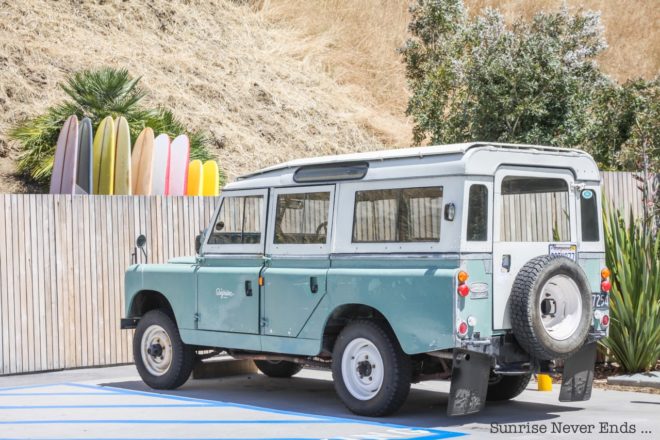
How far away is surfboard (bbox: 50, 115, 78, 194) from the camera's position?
1775 cm

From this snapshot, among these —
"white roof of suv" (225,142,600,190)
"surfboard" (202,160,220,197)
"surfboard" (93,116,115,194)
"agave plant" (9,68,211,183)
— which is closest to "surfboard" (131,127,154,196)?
"surfboard" (93,116,115,194)

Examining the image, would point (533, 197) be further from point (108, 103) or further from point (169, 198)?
point (108, 103)

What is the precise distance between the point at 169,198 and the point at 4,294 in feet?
8.83

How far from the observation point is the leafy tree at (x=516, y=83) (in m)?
23.3

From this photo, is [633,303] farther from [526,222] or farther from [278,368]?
[278,368]

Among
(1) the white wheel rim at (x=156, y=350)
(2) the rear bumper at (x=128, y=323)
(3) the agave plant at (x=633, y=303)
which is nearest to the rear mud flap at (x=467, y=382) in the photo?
(3) the agave plant at (x=633, y=303)

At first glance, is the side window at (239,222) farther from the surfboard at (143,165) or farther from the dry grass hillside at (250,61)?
the dry grass hillside at (250,61)

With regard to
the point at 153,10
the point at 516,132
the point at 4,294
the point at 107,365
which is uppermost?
the point at 153,10

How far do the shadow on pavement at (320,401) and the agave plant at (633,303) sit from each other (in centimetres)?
202

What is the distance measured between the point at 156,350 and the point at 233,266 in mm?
1515

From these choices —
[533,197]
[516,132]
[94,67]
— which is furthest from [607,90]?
[533,197]

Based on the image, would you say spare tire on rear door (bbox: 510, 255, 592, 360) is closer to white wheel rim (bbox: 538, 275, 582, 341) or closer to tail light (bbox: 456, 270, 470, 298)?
white wheel rim (bbox: 538, 275, 582, 341)

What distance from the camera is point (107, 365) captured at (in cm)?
1447

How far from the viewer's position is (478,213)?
9.41 metres
